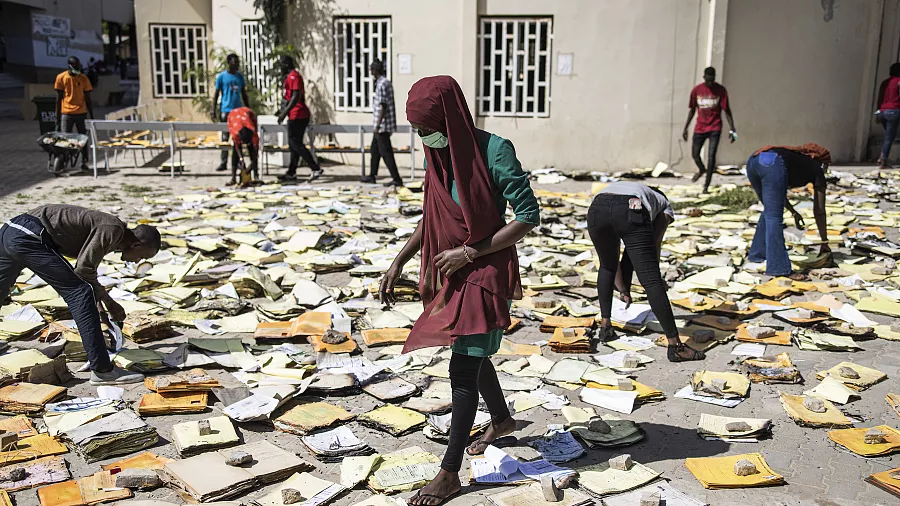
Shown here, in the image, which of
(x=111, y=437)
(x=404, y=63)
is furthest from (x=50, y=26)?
(x=111, y=437)

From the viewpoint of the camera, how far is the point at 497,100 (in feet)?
49.4

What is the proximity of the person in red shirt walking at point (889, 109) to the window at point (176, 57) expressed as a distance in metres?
13.3

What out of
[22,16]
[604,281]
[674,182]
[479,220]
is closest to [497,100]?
[674,182]

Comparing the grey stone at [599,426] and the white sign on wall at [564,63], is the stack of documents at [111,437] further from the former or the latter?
the white sign on wall at [564,63]

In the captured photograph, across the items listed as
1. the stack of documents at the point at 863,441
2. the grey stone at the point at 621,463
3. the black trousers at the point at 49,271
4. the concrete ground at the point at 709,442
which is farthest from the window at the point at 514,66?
the grey stone at the point at 621,463

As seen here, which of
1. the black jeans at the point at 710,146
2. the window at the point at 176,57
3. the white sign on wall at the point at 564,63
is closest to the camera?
the black jeans at the point at 710,146

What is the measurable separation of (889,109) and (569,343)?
11.6 metres

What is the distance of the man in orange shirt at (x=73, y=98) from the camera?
14.2m

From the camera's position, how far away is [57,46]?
102ft

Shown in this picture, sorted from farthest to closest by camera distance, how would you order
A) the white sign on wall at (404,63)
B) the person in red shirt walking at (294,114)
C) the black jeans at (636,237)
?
the white sign on wall at (404,63) → the person in red shirt walking at (294,114) → the black jeans at (636,237)

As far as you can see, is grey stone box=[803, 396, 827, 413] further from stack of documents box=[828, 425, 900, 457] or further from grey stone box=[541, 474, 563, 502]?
grey stone box=[541, 474, 563, 502]

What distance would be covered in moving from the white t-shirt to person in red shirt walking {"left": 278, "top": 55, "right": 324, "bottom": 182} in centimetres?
841

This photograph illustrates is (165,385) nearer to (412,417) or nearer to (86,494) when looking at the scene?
(86,494)

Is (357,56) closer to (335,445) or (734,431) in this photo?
(335,445)
